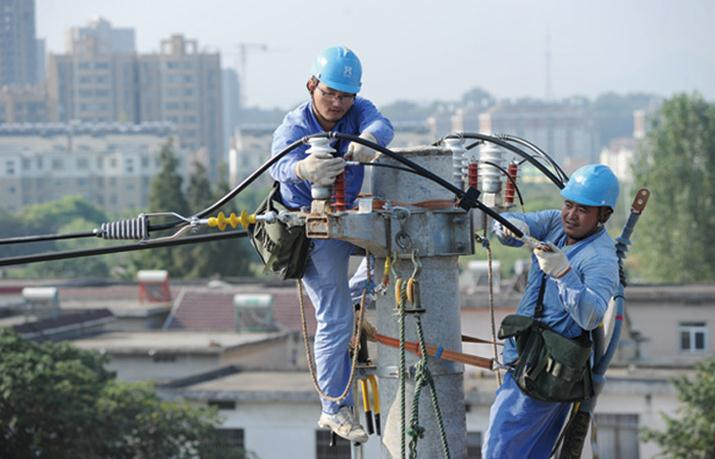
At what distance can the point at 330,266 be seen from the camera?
8.75 m

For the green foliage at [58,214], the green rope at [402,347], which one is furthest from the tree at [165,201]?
the green rope at [402,347]

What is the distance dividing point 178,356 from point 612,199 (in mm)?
35520

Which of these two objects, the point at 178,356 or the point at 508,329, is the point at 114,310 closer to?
the point at 178,356

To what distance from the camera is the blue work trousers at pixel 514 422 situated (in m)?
8.45

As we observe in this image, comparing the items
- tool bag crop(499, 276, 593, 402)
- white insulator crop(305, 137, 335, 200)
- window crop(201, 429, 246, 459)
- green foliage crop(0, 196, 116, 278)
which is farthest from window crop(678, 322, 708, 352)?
green foliage crop(0, 196, 116, 278)

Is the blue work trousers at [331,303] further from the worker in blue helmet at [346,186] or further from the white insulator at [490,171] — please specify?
the white insulator at [490,171]

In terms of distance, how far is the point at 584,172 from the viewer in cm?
833

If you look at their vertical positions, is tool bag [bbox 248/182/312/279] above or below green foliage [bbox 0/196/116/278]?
above

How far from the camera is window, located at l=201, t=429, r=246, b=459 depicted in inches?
1243

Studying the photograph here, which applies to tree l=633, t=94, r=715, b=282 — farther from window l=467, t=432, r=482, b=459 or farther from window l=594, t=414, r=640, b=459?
window l=467, t=432, r=482, b=459

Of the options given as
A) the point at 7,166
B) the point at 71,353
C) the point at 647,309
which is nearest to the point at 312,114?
the point at 71,353

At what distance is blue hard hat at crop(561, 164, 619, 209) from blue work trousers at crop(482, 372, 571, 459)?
981 millimetres

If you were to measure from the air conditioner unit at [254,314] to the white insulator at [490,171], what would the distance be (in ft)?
134

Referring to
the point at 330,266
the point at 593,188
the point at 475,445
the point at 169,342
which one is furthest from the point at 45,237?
the point at 169,342
